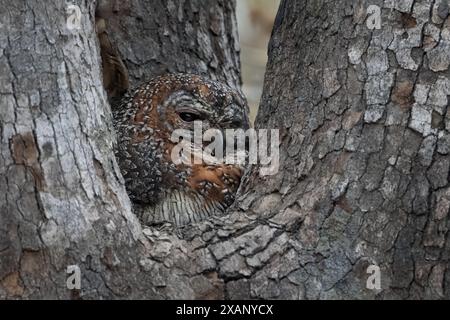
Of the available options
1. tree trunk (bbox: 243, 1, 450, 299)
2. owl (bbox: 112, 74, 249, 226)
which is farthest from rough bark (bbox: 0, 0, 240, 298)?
owl (bbox: 112, 74, 249, 226)

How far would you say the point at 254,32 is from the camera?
8836 millimetres

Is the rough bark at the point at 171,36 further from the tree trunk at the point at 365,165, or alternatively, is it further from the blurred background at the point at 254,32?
the blurred background at the point at 254,32

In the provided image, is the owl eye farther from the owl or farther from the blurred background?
the blurred background

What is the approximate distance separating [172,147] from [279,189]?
940 mm

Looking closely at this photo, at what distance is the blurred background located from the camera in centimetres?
838

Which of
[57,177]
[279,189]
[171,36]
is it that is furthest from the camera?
[171,36]

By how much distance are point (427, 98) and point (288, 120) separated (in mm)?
546

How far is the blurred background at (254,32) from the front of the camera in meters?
8.38

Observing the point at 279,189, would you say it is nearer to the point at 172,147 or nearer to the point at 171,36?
the point at 172,147

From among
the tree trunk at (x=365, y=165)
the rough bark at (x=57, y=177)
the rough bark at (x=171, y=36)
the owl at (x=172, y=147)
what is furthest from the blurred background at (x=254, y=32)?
the rough bark at (x=57, y=177)

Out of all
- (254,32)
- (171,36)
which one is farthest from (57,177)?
(254,32)

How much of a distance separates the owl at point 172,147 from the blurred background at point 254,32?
13.6ft

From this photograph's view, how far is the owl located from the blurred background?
4.16 meters
